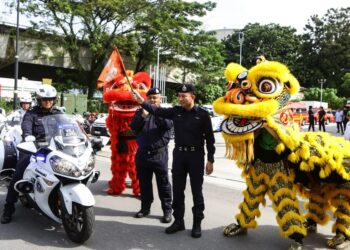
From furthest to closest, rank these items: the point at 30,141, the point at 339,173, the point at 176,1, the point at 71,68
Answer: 1. the point at 71,68
2. the point at 176,1
3. the point at 30,141
4. the point at 339,173

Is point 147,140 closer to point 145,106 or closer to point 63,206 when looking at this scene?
point 145,106

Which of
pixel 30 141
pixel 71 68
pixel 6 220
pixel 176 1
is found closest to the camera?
pixel 30 141

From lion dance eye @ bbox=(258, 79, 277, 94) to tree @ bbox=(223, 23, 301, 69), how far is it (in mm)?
57503

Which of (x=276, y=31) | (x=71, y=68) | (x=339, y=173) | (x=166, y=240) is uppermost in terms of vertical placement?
(x=276, y=31)

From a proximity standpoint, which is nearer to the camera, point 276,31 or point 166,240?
point 166,240

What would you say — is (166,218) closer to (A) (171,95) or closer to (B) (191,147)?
(B) (191,147)

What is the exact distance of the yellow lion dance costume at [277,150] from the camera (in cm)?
442

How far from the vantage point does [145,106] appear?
530 centimetres

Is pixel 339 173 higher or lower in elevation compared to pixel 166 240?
higher

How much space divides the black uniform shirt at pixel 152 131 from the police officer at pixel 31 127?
1135mm

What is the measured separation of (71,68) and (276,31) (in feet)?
129

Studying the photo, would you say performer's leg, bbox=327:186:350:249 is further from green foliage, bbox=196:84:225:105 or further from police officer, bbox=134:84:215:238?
green foliage, bbox=196:84:225:105

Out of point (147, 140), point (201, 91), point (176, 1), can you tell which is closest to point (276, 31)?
point (201, 91)

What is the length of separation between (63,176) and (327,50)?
208ft
